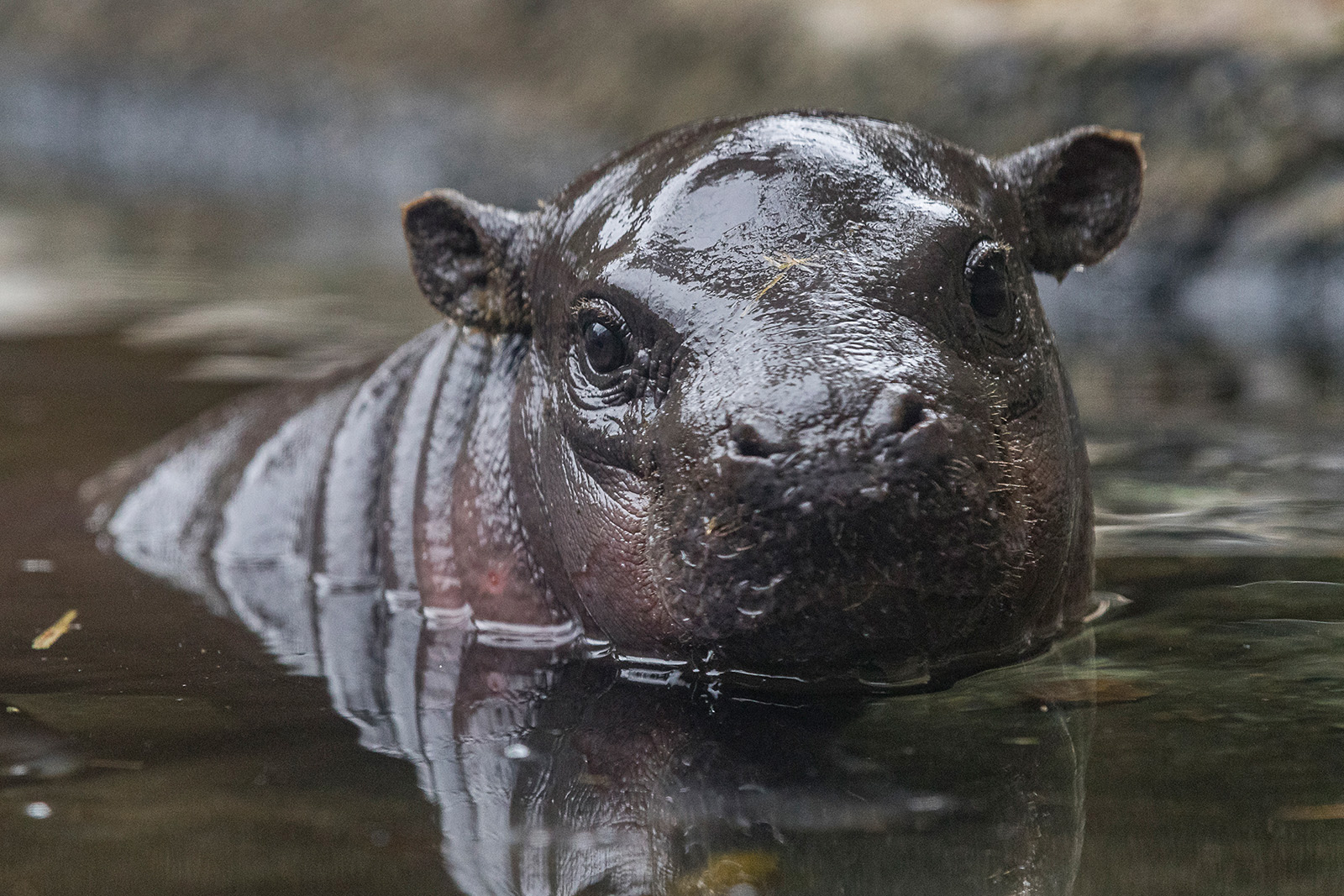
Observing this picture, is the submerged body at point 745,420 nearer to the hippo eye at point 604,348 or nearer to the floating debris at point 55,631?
the hippo eye at point 604,348

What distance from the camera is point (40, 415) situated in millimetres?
8203

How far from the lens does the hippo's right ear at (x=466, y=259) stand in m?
4.63

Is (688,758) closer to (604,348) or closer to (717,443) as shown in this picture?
(717,443)

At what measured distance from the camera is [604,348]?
158 inches

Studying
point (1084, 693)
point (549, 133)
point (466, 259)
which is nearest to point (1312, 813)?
point (1084, 693)

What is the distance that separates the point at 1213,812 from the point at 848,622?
2.76ft

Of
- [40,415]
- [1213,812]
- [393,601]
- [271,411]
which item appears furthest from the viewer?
[40,415]

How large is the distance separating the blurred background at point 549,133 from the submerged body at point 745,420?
3858mm

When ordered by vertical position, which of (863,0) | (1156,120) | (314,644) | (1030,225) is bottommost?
(314,644)

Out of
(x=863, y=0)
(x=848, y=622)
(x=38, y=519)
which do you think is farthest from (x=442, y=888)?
(x=863, y=0)

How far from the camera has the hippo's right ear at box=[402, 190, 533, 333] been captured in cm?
463

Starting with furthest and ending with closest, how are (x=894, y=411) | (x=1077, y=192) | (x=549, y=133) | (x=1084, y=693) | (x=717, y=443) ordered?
(x=549, y=133) < (x=1077, y=192) < (x=1084, y=693) < (x=717, y=443) < (x=894, y=411)

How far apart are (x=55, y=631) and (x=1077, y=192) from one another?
2.98 meters

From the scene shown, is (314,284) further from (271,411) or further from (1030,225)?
(1030,225)
